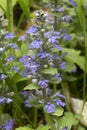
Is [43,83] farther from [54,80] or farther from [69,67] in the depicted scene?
[69,67]

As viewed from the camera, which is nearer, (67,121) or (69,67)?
(67,121)

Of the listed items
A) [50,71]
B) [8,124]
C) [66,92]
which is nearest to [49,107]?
[50,71]

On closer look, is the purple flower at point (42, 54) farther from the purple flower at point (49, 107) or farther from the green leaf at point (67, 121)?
the green leaf at point (67, 121)

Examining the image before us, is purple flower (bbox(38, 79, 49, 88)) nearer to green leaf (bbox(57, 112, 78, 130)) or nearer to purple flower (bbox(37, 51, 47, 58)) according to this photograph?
purple flower (bbox(37, 51, 47, 58))

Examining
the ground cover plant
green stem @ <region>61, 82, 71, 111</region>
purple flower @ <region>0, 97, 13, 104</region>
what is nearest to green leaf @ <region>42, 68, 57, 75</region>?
the ground cover plant

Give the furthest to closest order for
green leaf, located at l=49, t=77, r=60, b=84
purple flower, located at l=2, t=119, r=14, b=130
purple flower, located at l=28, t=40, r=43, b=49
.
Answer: purple flower, located at l=2, t=119, r=14, b=130
green leaf, located at l=49, t=77, r=60, b=84
purple flower, located at l=28, t=40, r=43, b=49

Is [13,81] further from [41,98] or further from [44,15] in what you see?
[44,15]

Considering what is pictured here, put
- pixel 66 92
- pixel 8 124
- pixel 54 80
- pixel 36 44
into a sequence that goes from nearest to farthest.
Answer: pixel 36 44
pixel 54 80
pixel 8 124
pixel 66 92


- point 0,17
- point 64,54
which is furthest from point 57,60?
point 0,17

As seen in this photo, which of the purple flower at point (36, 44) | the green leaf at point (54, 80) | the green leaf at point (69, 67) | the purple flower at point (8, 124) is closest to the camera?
the purple flower at point (36, 44)

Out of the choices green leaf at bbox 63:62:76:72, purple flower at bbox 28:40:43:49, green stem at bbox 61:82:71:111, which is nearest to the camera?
purple flower at bbox 28:40:43:49

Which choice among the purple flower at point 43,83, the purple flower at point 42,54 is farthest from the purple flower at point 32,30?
the purple flower at point 43,83

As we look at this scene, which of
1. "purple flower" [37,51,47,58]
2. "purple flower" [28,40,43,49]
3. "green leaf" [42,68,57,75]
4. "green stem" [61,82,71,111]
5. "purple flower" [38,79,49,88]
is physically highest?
"purple flower" [28,40,43,49]
